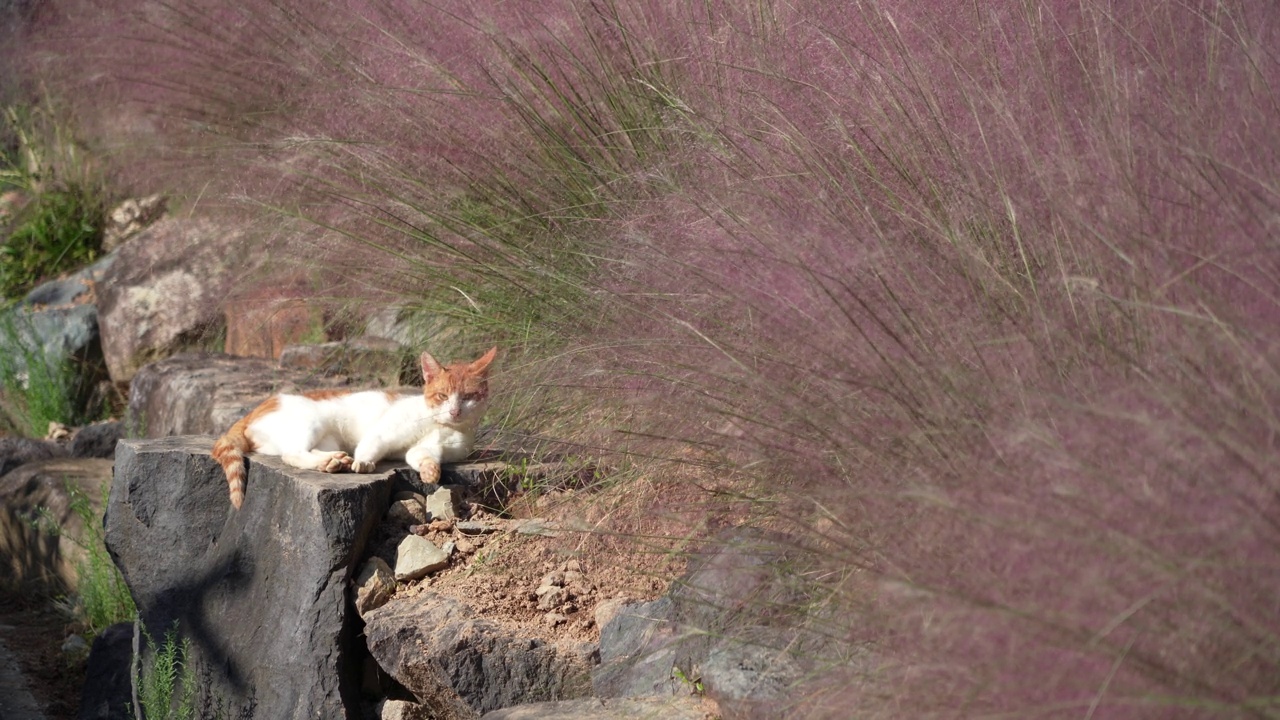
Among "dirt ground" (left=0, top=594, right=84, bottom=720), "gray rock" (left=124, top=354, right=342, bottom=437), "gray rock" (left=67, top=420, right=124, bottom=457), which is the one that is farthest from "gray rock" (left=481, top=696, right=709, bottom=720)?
"gray rock" (left=67, top=420, right=124, bottom=457)

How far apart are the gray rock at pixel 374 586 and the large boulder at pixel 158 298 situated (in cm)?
232

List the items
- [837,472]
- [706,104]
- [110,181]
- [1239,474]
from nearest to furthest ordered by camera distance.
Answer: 1. [1239,474]
2. [837,472]
3. [706,104]
4. [110,181]

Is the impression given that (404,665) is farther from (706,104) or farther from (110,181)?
(110,181)

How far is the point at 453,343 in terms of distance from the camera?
3285 mm

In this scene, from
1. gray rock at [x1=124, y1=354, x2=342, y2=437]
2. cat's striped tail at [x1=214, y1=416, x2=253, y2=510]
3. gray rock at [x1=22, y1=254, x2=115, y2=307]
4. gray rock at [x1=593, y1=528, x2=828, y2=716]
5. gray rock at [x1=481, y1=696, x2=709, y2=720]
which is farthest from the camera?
gray rock at [x1=22, y1=254, x2=115, y2=307]

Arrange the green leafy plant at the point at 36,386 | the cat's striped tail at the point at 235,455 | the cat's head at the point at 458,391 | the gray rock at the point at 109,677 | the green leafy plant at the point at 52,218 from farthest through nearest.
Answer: the green leafy plant at the point at 52,218
the green leafy plant at the point at 36,386
the gray rock at the point at 109,677
the cat's striped tail at the point at 235,455
the cat's head at the point at 458,391

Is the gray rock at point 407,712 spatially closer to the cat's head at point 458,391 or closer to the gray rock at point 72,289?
the cat's head at point 458,391

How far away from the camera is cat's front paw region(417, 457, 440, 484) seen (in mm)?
2863

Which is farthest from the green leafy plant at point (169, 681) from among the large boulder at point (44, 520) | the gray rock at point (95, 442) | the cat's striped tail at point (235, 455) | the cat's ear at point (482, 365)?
the gray rock at point (95, 442)

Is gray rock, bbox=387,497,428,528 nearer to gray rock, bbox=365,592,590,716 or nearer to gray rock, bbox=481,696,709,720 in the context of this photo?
gray rock, bbox=365,592,590,716

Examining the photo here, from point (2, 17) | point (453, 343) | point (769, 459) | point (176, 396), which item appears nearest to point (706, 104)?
point (453, 343)

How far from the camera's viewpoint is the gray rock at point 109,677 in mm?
3594

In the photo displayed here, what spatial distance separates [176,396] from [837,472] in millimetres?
2823

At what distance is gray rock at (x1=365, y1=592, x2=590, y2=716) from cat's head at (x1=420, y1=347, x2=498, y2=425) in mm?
493
